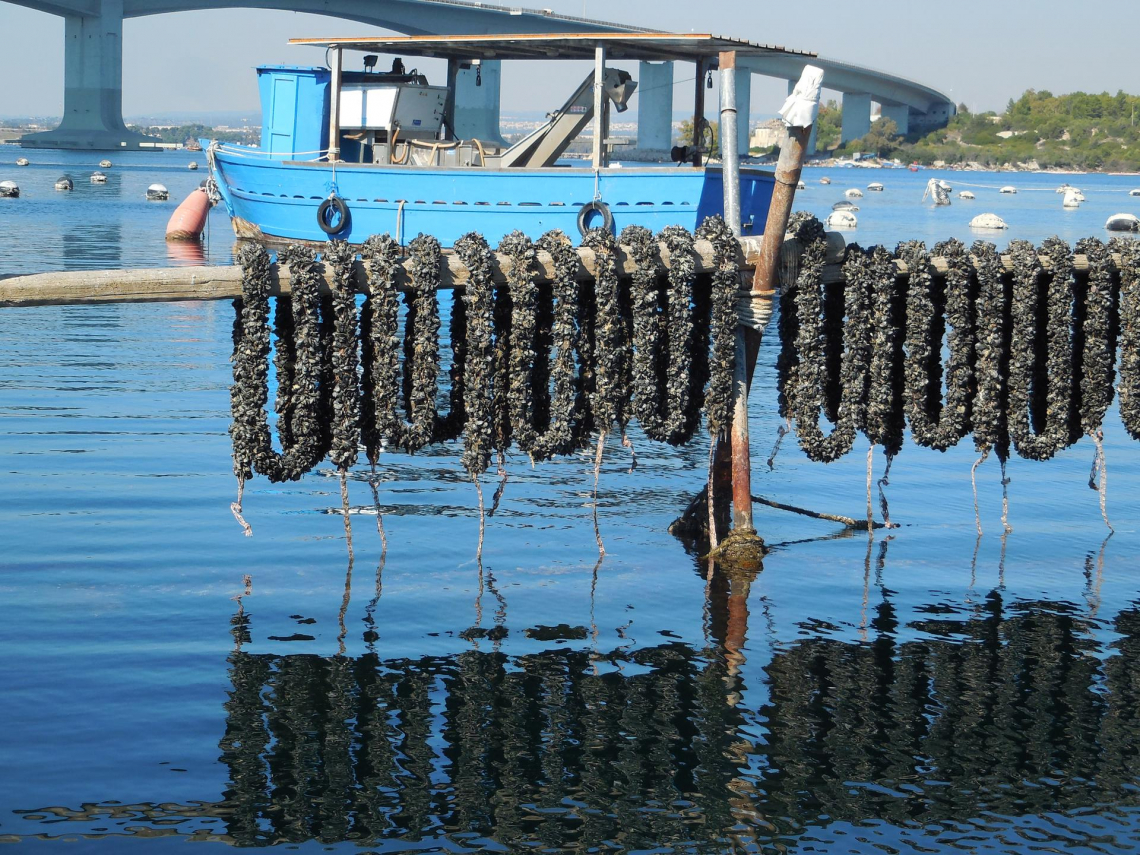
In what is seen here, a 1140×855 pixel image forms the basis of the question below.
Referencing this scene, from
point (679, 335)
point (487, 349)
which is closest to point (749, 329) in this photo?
point (679, 335)

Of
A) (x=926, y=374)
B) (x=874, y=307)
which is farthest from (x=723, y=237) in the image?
(x=926, y=374)

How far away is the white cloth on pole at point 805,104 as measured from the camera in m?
7.36

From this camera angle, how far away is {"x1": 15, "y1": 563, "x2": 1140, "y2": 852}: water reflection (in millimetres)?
5078

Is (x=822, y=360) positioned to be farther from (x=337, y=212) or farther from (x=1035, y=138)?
(x=1035, y=138)

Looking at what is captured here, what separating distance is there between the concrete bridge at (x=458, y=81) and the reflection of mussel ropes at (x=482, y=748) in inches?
1938

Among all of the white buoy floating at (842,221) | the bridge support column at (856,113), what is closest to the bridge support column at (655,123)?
the white buoy floating at (842,221)

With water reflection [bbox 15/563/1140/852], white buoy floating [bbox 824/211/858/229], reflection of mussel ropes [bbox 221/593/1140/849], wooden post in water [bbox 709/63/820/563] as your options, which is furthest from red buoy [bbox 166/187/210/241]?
reflection of mussel ropes [bbox 221/593/1140/849]

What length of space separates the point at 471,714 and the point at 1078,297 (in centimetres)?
489

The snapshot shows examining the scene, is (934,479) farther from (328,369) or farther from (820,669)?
(328,369)

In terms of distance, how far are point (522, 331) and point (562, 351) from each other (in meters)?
0.27

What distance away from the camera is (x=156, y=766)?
5.40m

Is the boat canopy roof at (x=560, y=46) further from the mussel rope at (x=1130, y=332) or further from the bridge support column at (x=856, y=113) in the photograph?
the bridge support column at (x=856, y=113)

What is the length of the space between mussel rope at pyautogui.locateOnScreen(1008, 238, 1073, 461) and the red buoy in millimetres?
29000

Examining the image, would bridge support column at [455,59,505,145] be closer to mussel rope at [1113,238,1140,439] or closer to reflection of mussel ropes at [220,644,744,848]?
mussel rope at [1113,238,1140,439]
